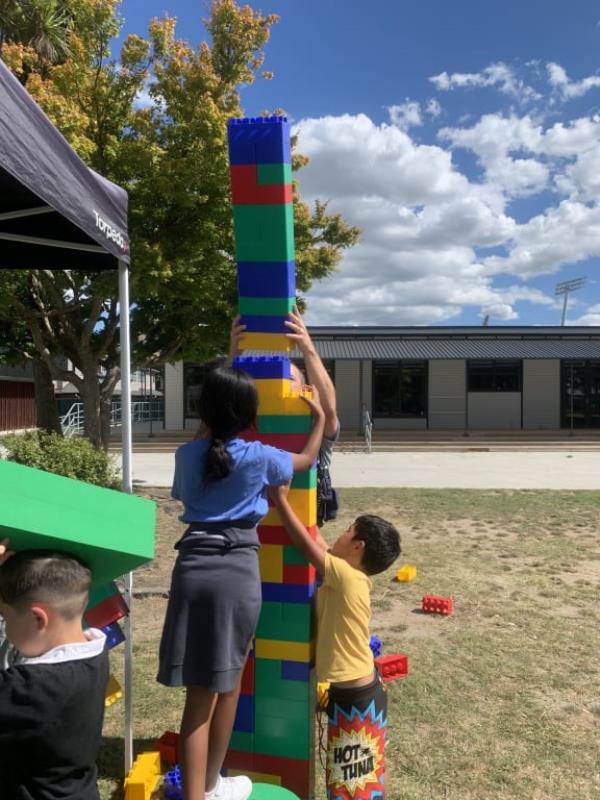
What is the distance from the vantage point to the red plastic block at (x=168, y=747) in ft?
9.11

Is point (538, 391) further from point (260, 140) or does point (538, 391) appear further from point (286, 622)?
point (260, 140)

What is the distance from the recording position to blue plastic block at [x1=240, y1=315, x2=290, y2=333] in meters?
2.43

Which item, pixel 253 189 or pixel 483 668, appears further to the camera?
pixel 483 668

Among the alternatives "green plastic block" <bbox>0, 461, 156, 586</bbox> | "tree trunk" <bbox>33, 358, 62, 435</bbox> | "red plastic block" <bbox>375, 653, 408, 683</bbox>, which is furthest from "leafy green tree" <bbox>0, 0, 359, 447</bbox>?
"green plastic block" <bbox>0, 461, 156, 586</bbox>

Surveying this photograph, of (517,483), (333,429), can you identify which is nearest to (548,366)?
(517,483)

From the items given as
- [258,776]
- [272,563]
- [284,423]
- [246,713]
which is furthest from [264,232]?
[258,776]

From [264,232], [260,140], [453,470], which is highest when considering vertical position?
[260,140]

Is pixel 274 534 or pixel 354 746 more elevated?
pixel 274 534

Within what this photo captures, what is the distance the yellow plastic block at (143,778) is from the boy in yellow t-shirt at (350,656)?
0.73 m

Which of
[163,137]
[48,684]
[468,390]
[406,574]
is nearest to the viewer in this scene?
[48,684]

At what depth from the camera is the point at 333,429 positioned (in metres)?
2.51

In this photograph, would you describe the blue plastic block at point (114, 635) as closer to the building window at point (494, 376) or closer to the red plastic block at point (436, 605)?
the red plastic block at point (436, 605)

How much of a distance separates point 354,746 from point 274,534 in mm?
807

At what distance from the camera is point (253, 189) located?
2.33 m
